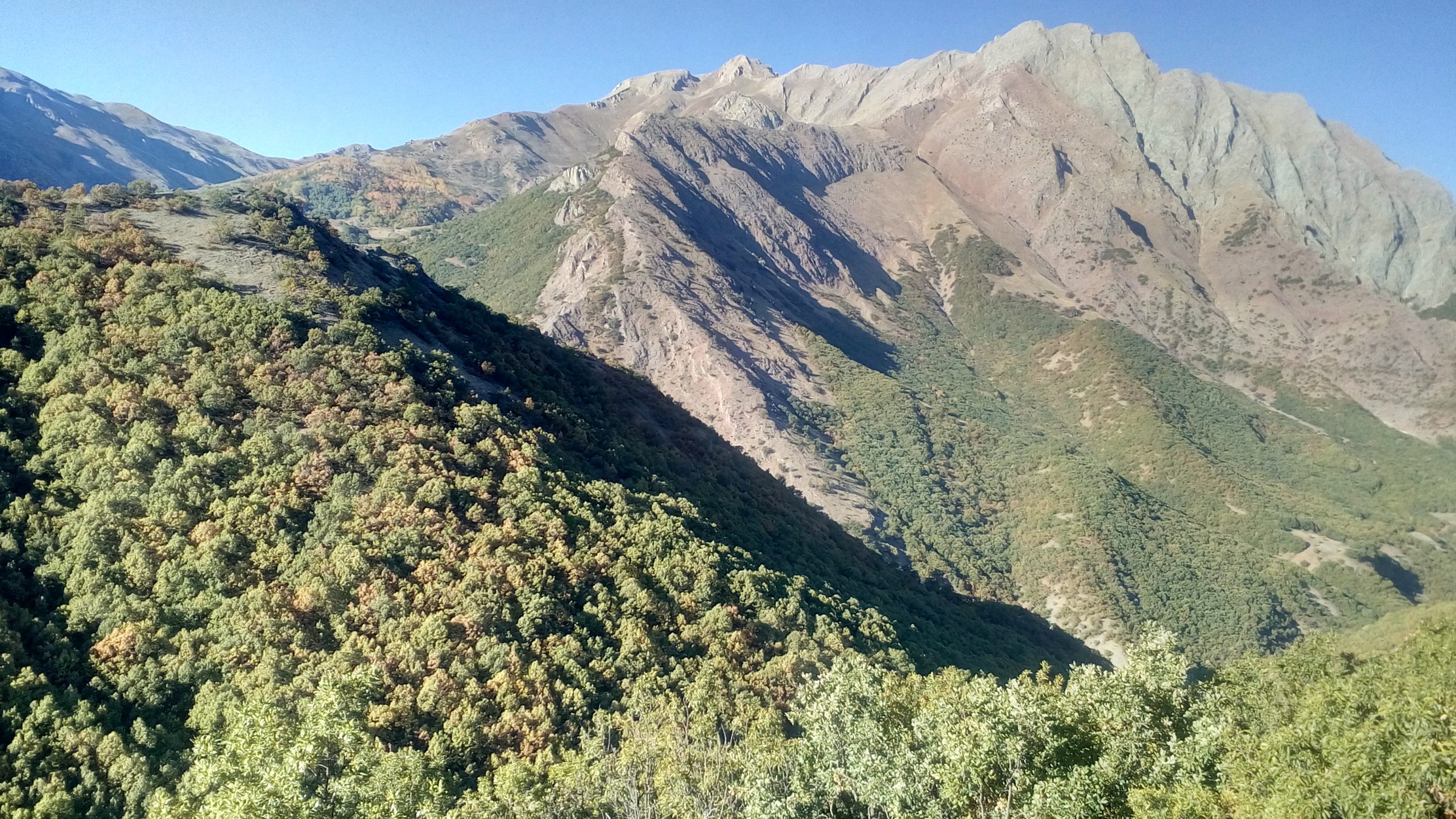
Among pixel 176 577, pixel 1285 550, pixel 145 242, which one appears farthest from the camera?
pixel 1285 550

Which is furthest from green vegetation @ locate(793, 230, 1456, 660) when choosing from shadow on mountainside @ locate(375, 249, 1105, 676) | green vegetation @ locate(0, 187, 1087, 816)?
green vegetation @ locate(0, 187, 1087, 816)

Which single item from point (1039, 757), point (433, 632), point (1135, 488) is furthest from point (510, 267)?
point (1039, 757)

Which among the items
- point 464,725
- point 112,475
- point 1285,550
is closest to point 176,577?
point 112,475

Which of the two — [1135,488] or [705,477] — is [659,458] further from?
[1135,488]

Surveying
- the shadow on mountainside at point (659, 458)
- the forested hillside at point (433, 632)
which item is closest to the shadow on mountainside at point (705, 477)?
the shadow on mountainside at point (659, 458)

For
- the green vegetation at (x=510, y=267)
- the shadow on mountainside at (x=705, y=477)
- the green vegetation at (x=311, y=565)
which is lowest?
the green vegetation at (x=311, y=565)

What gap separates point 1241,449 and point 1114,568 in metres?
83.3

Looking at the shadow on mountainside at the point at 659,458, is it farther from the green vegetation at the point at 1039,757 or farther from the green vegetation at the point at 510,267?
the green vegetation at the point at 510,267

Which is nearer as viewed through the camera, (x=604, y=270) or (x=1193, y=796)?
(x=1193, y=796)

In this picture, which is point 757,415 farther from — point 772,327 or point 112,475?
point 112,475

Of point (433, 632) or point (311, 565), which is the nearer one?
point (433, 632)

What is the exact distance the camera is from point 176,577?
101ft

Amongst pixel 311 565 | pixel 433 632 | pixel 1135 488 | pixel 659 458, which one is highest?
pixel 1135 488

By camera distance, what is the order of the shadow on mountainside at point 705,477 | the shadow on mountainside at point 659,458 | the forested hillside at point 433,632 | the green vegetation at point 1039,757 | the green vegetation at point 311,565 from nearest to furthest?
the green vegetation at point 1039,757 < the forested hillside at point 433,632 < the green vegetation at point 311,565 < the shadow on mountainside at point 659,458 < the shadow on mountainside at point 705,477
